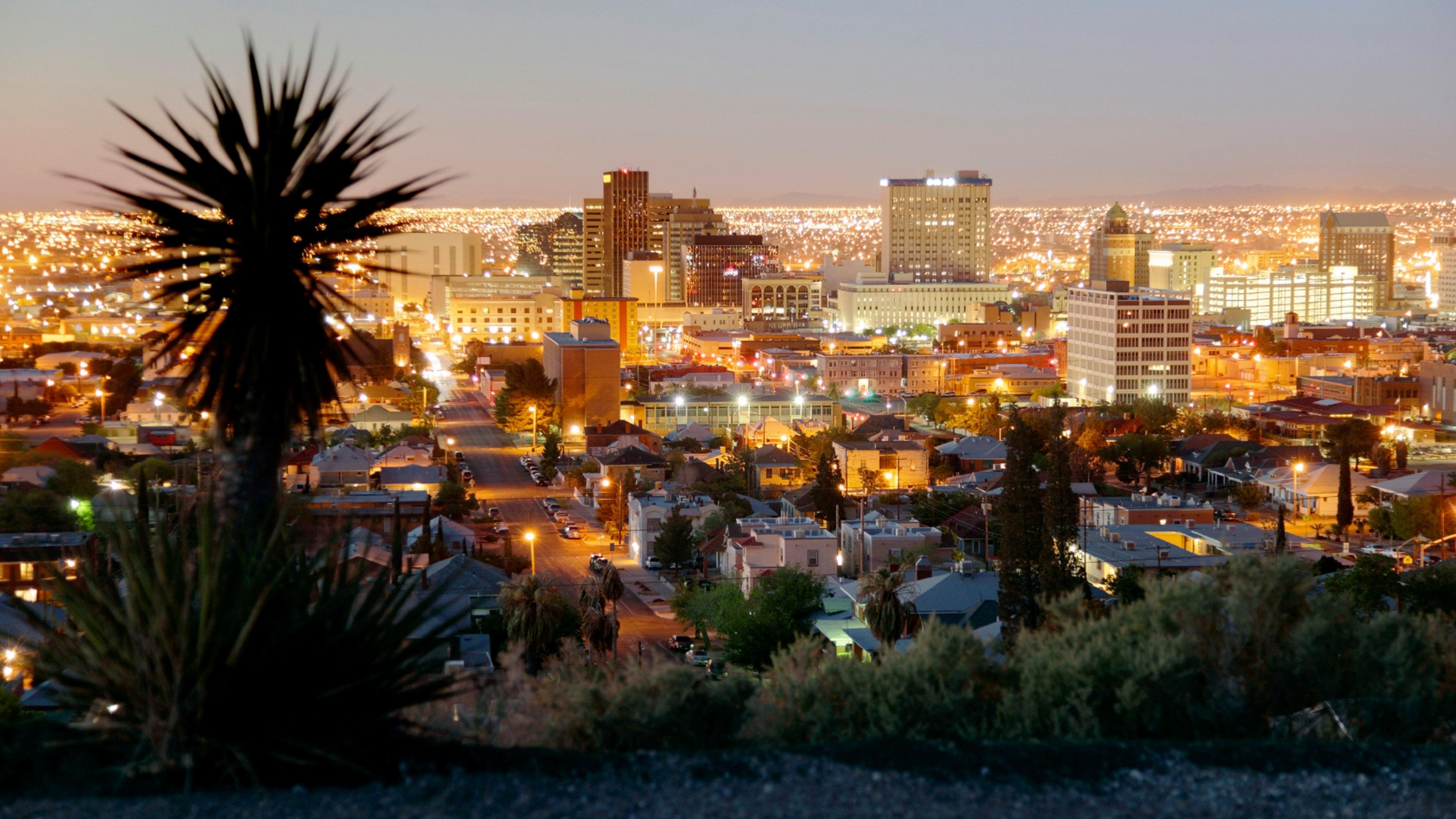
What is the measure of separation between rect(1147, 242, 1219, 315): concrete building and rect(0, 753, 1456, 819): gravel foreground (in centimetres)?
8999

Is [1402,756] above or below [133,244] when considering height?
below

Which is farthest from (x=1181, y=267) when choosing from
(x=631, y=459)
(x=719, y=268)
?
(x=631, y=459)

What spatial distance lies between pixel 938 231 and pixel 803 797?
8958 centimetres

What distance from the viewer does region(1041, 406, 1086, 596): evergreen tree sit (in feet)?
44.9

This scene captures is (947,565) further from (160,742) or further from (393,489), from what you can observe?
(160,742)

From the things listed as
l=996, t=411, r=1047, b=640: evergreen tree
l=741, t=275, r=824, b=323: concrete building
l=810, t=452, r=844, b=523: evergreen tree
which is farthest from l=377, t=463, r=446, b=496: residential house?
l=741, t=275, r=824, b=323: concrete building

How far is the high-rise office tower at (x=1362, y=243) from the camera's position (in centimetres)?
9888

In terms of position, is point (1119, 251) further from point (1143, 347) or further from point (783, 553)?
point (783, 553)

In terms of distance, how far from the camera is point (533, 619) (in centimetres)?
1370

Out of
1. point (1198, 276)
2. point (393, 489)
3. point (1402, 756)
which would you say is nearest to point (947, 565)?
point (393, 489)

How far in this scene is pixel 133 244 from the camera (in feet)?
21.5

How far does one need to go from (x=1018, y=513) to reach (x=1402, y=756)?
895 centimetres

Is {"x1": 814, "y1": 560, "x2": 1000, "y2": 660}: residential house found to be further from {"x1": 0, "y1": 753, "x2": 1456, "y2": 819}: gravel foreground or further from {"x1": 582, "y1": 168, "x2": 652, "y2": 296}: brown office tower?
{"x1": 582, "y1": 168, "x2": 652, "y2": 296}: brown office tower

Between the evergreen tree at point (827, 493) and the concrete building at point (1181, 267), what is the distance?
72.4 m
